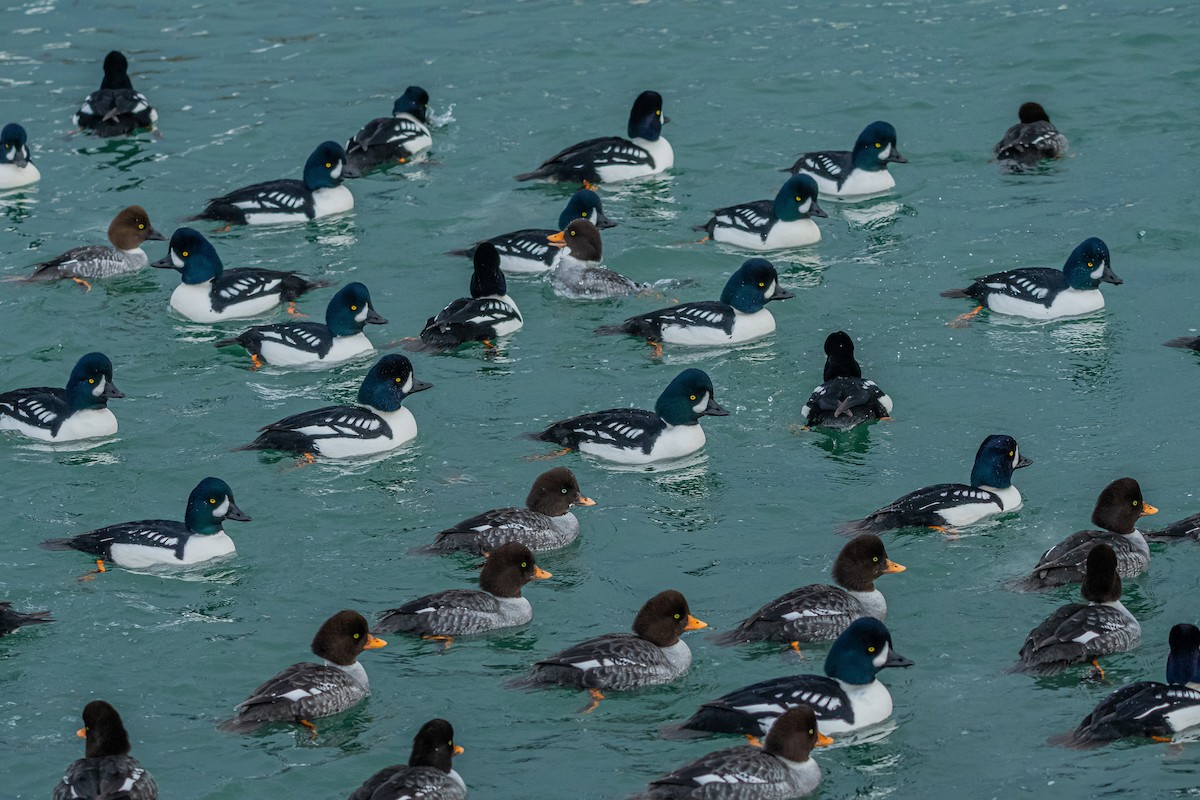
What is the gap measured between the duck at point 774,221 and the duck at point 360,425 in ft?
17.1

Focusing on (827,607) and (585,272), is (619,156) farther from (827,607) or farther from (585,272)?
(827,607)

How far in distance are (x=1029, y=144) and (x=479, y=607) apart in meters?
11.5

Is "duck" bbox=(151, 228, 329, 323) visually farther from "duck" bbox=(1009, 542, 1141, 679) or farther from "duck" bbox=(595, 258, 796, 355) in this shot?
"duck" bbox=(1009, 542, 1141, 679)

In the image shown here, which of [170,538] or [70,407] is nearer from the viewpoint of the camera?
[170,538]

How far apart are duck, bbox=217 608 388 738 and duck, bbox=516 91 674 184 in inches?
413

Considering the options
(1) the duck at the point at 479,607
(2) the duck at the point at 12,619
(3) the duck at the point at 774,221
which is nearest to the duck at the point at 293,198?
(3) the duck at the point at 774,221

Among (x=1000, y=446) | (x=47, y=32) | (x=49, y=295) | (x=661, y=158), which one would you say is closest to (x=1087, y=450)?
(x=1000, y=446)

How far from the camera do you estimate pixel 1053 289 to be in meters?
18.1

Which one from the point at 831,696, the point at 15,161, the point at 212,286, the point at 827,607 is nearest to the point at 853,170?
the point at 212,286

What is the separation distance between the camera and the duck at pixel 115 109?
78.3 ft

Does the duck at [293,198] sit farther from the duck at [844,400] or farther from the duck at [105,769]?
the duck at [105,769]

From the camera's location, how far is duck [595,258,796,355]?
17688 millimetres

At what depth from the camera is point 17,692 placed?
12.2 metres

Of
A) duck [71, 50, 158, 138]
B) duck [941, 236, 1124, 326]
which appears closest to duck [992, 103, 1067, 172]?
duck [941, 236, 1124, 326]
